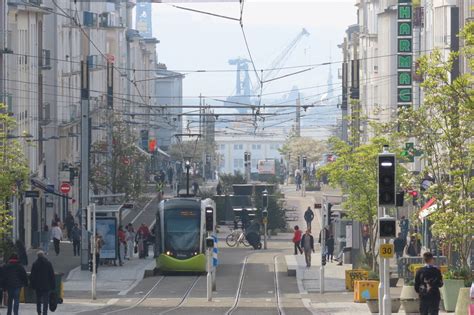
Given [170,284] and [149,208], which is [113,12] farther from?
[170,284]

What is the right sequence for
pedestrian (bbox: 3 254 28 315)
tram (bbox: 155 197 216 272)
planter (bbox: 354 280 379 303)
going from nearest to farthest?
pedestrian (bbox: 3 254 28 315)
planter (bbox: 354 280 379 303)
tram (bbox: 155 197 216 272)

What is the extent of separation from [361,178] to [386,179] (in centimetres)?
2101

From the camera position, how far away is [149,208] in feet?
334

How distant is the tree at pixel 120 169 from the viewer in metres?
82.5

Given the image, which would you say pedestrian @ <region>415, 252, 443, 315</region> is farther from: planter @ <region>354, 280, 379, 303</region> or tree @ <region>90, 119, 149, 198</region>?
tree @ <region>90, 119, 149, 198</region>

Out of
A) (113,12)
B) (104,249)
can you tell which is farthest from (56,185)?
(113,12)

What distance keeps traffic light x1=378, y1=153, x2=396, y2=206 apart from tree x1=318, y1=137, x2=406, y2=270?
19.7 m

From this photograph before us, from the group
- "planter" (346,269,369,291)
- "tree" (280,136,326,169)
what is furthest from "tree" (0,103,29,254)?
"tree" (280,136,326,169)

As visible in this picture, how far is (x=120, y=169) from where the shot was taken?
83062 millimetres

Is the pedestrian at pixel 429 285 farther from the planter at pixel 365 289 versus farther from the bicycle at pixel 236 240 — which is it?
the bicycle at pixel 236 240

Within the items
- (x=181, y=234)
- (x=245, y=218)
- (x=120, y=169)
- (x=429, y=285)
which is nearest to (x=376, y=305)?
(x=429, y=285)

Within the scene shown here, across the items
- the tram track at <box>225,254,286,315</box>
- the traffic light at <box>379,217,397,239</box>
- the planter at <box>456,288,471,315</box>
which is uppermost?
the traffic light at <box>379,217,397,239</box>

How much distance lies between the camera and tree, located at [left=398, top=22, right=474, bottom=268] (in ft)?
117

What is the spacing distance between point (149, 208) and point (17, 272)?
67.4 meters
